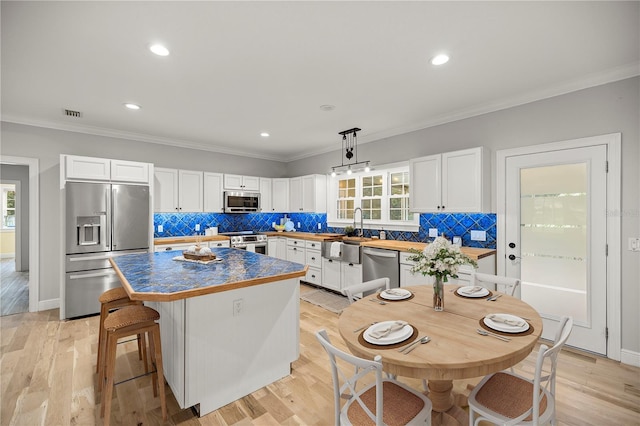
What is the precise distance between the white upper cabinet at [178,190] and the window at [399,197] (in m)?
3.53

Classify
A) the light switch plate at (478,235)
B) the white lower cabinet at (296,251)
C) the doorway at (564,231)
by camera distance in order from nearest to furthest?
the doorway at (564,231)
the light switch plate at (478,235)
the white lower cabinet at (296,251)

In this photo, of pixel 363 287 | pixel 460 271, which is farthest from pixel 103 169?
pixel 460 271

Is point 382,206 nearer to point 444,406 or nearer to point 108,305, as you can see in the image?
point 444,406

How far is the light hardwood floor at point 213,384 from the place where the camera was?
2025 mm

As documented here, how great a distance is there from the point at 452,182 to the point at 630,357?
2.35 metres

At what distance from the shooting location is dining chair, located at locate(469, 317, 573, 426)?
1349 millimetres

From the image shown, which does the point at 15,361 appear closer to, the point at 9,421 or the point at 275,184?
the point at 9,421

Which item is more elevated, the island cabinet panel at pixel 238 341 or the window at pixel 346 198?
the window at pixel 346 198

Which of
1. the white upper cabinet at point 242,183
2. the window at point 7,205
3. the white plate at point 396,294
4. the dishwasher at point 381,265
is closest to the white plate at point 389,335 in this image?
the white plate at point 396,294

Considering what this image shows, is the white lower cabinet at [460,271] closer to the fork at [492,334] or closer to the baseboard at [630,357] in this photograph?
the baseboard at [630,357]

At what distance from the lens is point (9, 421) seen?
199 centimetres

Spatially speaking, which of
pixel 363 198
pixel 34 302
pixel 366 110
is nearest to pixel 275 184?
pixel 363 198

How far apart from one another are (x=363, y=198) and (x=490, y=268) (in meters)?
2.44

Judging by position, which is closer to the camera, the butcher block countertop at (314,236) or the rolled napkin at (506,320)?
the rolled napkin at (506,320)
